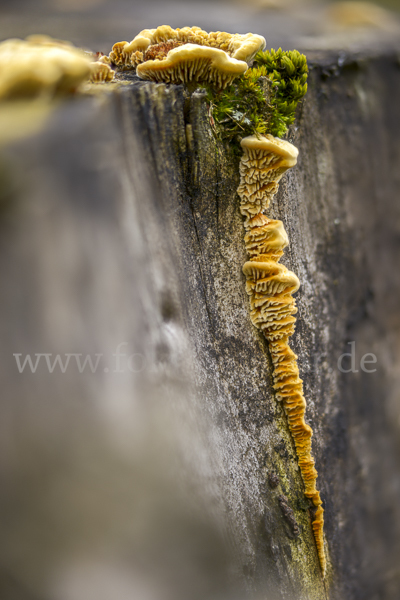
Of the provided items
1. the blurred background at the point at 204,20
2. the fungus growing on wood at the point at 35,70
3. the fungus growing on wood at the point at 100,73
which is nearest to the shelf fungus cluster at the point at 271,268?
the fungus growing on wood at the point at 100,73

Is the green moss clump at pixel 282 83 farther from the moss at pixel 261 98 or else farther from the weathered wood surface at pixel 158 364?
the weathered wood surface at pixel 158 364

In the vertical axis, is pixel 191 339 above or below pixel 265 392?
above

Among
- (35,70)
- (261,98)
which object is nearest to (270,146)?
(261,98)

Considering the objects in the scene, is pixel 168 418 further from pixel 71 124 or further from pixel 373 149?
pixel 373 149

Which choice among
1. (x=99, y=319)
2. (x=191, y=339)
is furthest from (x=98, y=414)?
(x=191, y=339)

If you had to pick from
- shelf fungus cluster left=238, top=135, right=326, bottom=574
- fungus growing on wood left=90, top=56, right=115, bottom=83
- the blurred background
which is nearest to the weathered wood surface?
shelf fungus cluster left=238, top=135, right=326, bottom=574

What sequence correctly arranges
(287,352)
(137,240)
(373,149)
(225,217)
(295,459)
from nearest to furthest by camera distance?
1. (137,240)
2. (225,217)
3. (287,352)
4. (295,459)
5. (373,149)

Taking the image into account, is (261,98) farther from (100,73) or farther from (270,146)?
(100,73)
